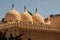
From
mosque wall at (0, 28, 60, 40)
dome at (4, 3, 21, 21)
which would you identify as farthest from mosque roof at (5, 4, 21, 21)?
mosque wall at (0, 28, 60, 40)

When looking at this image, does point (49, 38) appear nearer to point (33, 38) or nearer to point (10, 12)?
point (33, 38)

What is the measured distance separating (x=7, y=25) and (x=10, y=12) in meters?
3.55

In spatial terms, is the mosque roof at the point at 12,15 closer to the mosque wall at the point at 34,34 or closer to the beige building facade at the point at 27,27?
the beige building facade at the point at 27,27

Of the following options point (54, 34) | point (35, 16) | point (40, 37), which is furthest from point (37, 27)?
point (35, 16)

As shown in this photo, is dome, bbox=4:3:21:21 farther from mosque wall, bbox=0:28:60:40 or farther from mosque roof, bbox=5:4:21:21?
mosque wall, bbox=0:28:60:40

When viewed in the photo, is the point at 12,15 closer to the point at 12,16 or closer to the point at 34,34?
the point at 12,16

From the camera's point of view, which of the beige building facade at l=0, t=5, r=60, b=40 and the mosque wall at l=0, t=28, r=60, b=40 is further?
the beige building facade at l=0, t=5, r=60, b=40

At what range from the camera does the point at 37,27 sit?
23078mm

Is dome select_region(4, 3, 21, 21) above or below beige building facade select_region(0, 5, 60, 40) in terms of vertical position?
above

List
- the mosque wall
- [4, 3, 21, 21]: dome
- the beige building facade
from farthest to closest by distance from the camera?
[4, 3, 21, 21]: dome → the beige building facade → the mosque wall

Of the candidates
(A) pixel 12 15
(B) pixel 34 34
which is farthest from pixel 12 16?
(B) pixel 34 34

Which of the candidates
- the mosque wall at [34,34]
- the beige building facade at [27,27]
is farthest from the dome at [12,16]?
the mosque wall at [34,34]

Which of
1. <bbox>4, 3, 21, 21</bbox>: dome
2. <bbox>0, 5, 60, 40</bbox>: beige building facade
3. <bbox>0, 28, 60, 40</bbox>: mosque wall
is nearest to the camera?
<bbox>0, 28, 60, 40</bbox>: mosque wall

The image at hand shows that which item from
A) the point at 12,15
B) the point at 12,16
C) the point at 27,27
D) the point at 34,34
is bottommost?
the point at 34,34
